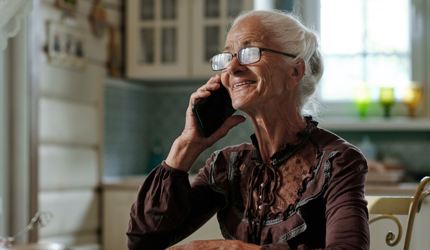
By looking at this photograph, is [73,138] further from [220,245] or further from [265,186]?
[220,245]

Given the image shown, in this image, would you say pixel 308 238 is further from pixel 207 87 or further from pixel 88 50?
pixel 88 50

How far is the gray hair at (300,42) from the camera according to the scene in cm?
172

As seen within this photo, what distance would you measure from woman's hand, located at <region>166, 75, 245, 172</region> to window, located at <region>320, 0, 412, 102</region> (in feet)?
9.82

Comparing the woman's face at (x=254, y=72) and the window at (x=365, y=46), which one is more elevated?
the window at (x=365, y=46)

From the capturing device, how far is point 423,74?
4.62 m

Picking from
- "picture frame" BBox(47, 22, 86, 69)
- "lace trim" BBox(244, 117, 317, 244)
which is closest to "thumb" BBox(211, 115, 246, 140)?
"lace trim" BBox(244, 117, 317, 244)

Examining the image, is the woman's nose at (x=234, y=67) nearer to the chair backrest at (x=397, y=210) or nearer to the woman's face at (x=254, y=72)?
the woman's face at (x=254, y=72)

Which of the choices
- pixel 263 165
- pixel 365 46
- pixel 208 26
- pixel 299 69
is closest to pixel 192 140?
pixel 263 165

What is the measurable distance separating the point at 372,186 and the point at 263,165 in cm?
236

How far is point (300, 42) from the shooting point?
1.74 meters

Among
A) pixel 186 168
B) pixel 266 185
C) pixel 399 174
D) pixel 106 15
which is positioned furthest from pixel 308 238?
pixel 106 15

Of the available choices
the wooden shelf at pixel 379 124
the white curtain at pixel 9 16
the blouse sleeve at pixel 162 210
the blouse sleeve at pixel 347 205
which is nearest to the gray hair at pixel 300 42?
the blouse sleeve at pixel 347 205

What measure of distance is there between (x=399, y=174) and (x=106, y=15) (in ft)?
6.33

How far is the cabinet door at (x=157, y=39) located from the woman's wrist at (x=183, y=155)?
2742 millimetres
